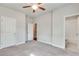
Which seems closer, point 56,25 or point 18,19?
point 56,25

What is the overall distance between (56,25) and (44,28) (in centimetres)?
193

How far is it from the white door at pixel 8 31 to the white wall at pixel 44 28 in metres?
2.72

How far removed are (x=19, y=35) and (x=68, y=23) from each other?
4.52 metres

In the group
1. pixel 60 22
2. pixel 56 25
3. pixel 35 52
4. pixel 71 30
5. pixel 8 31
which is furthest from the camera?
pixel 71 30

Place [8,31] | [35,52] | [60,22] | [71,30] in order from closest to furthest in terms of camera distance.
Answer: [35,52]
[60,22]
[8,31]
[71,30]

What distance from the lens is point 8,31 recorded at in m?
5.77

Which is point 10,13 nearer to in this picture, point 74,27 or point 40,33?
point 40,33

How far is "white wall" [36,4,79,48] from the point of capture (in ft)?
16.5

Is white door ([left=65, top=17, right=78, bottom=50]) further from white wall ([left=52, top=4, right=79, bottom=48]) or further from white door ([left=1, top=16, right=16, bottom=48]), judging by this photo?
white door ([left=1, top=16, right=16, bottom=48])

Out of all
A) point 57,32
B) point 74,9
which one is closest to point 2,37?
point 57,32

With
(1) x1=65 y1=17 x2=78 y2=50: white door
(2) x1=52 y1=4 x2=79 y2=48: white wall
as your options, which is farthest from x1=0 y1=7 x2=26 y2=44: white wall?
(1) x1=65 y1=17 x2=78 y2=50: white door

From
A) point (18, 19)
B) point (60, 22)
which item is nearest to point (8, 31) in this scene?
point (18, 19)

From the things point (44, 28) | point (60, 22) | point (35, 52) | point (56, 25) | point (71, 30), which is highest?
point (60, 22)

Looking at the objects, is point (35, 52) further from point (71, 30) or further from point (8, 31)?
point (71, 30)
